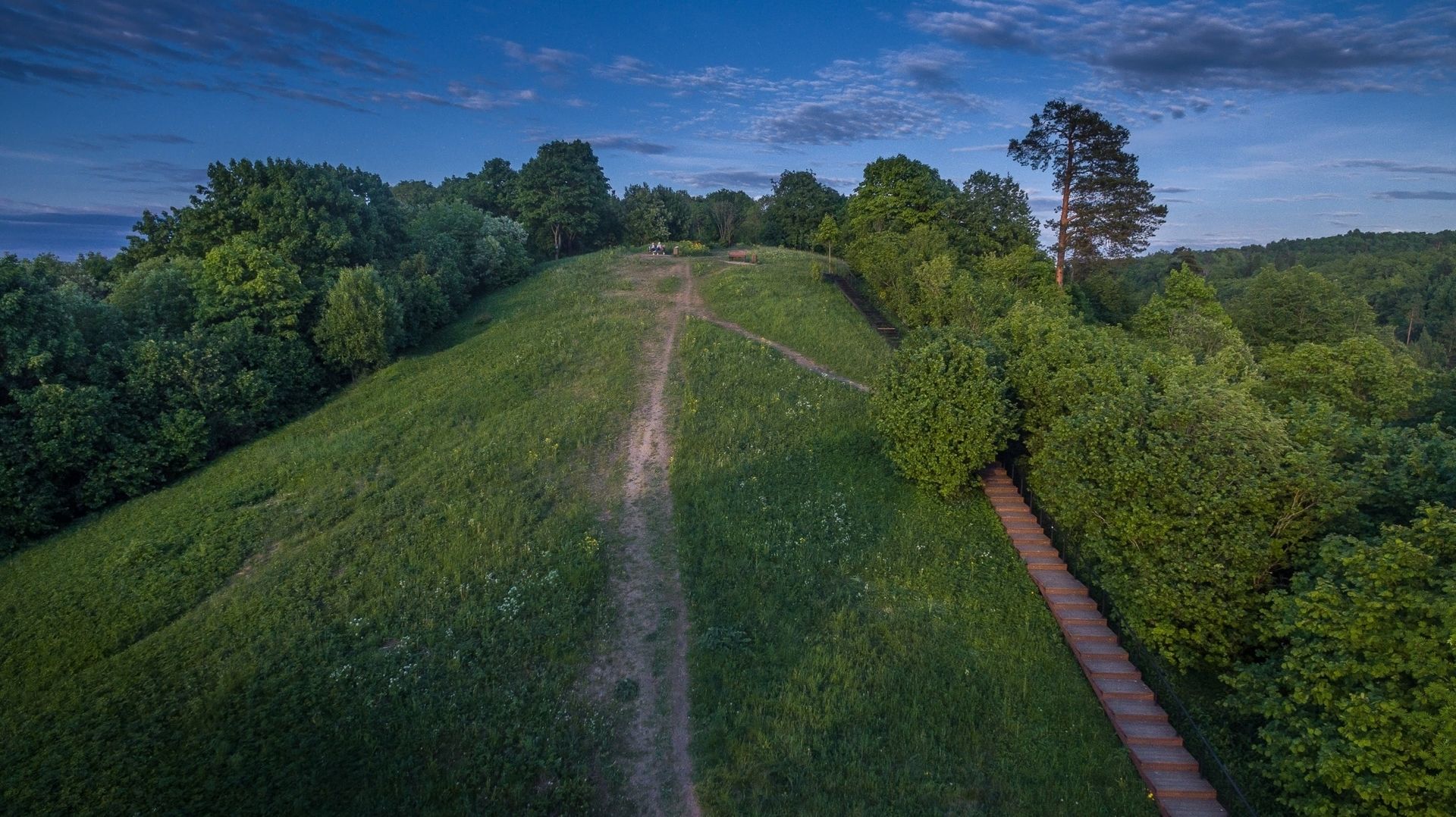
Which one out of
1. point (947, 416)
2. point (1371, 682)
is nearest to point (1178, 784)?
point (1371, 682)

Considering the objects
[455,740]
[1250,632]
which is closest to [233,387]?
[455,740]

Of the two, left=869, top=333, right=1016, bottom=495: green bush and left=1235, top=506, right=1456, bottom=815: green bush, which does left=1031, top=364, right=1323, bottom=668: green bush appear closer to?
left=1235, top=506, right=1456, bottom=815: green bush

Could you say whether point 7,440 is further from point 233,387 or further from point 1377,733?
point 1377,733

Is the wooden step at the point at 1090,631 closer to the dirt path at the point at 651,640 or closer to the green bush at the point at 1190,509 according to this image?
the green bush at the point at 1190,509

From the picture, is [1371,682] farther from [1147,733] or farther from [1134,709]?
[1134,709]

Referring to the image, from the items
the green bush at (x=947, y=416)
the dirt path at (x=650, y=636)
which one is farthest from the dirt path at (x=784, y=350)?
the green bush at (x=947, y=416)

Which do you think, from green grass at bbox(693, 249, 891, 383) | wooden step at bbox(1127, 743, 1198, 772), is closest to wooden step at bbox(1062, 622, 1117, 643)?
wooden step at bbox(1127, 743, 1198, 772)
